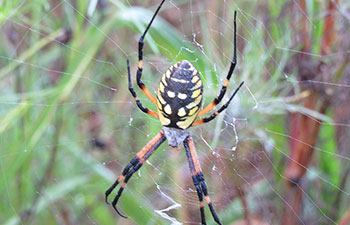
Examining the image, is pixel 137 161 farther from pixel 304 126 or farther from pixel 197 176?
pixel 304 126

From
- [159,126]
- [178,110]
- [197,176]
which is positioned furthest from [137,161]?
[178,110]

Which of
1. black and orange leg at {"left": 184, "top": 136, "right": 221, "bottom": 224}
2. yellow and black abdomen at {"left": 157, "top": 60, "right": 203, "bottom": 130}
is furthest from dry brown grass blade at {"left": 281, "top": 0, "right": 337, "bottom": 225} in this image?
yellow and black abdomen at {"left": 157, "top": 60, "right": 203, "bottom": 130}

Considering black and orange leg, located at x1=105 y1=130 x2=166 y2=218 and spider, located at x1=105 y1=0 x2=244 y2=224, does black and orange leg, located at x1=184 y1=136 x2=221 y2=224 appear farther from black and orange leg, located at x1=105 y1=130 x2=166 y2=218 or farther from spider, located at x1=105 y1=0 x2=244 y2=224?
black and orange leg, located at x1=105 y1=130 x2=166 y2=218

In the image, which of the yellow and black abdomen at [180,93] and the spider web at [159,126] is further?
the spider web at [159,126]

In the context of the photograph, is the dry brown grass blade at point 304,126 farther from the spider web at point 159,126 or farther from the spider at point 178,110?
the spider at point 178,110

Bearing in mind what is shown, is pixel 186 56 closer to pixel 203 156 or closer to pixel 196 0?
pixel 203 156

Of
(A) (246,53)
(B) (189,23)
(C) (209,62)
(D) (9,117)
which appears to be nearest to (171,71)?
(C) (209,62)

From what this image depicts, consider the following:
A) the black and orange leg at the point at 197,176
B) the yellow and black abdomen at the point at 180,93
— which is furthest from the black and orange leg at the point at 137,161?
the yellow and black abdomen at the point at 180,93
